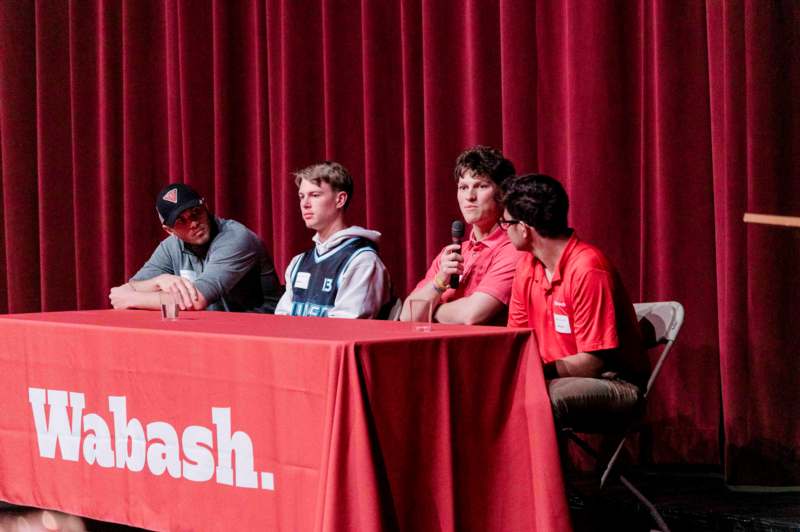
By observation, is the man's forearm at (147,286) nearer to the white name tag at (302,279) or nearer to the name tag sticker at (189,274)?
the name tag sticker at (189,274)

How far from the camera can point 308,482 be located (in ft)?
6.95

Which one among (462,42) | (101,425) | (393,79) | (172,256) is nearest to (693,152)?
(462,42)

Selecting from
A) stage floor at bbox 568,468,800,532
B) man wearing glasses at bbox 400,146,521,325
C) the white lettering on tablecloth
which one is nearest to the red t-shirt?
man wearing glasses at bbox 400,146,521,325

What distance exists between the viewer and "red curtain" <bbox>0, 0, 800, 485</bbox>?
3486 millimetres

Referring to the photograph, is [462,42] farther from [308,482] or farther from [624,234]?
[308,482]

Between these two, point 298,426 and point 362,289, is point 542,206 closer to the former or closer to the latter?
point 362,289

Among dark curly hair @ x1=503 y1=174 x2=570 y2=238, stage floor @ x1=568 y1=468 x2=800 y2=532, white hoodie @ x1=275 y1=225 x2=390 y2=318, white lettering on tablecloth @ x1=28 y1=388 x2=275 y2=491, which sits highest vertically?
dark curly hair @ x1=503 y1=174 x2=570 y2=238

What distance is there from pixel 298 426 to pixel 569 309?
39.1 inches

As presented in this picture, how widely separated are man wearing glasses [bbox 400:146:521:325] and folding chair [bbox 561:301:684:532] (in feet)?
1.45

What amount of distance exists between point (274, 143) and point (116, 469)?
2.54 meters

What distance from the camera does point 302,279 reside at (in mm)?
3408

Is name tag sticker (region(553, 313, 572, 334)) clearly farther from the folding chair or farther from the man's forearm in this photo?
the man's forearm

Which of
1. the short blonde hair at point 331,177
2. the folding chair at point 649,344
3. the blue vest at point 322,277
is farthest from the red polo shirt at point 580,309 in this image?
the short blonde hair at point 331,177

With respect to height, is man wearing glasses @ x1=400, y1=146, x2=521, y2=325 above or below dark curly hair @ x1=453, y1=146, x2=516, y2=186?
below
